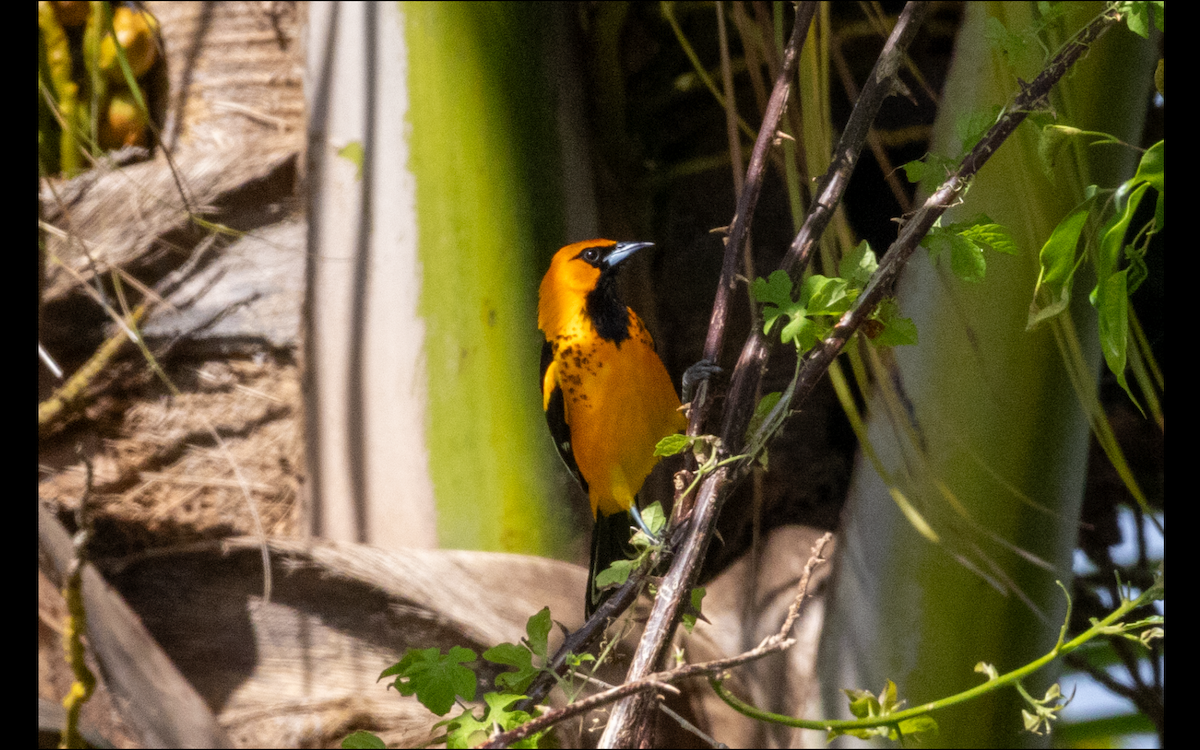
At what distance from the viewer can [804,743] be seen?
1.40 meters

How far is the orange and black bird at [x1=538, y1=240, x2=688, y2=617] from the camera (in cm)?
86

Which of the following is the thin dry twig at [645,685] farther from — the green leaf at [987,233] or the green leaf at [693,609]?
the green leaf at [987,233]

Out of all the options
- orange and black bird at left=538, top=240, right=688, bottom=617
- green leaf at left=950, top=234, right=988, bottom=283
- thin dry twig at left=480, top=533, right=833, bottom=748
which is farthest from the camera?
orange and black bird at left=538, top=240, right=688, bottom=617

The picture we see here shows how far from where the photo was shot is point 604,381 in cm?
93

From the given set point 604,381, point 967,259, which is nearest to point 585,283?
point 604,381

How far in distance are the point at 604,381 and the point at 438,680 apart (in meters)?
0.39

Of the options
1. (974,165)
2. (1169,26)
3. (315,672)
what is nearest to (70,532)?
(315,672)

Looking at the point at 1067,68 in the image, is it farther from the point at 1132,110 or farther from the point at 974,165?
the point at 1132,110

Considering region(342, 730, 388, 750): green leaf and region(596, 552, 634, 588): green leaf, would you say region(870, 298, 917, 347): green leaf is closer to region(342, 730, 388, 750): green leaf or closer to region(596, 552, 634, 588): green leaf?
region(596, 552, 634, 588): green leaf

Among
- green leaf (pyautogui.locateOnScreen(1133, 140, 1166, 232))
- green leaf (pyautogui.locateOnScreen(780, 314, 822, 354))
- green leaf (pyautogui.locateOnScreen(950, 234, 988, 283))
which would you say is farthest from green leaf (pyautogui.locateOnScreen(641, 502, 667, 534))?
green leaf (pyautogui.locateOnScreen(1133, 140, 1166, 232))

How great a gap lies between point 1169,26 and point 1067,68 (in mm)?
64

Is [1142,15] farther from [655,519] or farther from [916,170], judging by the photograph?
[655,519]

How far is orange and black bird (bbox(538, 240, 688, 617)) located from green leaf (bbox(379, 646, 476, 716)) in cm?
21

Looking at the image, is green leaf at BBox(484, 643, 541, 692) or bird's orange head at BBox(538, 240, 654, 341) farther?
bird's orange head at BBox(538, 240, 654, 341)
